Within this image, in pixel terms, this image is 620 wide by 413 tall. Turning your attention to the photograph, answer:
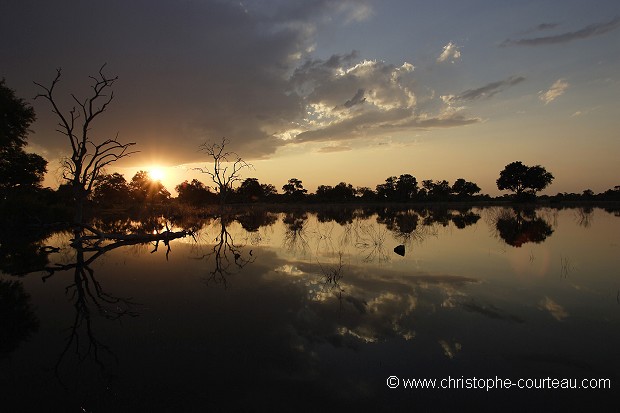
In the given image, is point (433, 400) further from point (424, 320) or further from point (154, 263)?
point (154, 263)

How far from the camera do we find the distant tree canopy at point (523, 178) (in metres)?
93.6

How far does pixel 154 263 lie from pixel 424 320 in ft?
40.5

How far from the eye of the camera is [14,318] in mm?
7926

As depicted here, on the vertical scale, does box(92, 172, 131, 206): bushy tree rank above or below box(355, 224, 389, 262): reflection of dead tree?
above

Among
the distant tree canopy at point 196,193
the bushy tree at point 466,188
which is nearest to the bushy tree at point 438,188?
the bushy tree at point 466,188

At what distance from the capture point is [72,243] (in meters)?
20.6

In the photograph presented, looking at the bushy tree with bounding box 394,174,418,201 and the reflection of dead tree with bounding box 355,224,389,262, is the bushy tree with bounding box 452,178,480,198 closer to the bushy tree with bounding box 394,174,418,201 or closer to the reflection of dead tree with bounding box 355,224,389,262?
the bushy tree with bounding box 394,174,418,201

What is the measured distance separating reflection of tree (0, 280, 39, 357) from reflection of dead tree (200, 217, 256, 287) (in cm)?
495

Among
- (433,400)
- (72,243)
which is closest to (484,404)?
(433,400)

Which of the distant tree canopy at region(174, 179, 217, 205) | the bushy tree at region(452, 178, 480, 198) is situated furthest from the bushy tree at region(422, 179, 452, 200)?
the distant tree canopy at region(174, 179, 217, 205)

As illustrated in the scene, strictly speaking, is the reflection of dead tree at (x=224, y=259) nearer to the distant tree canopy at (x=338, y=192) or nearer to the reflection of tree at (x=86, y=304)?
the reflection of tree at (x=86, y=304)

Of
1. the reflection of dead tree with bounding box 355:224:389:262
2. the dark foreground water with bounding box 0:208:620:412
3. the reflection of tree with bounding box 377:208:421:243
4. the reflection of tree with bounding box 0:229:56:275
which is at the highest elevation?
the reflection of tree with bounding box 0:229:56:275

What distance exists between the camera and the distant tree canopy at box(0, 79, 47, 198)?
3006 cm

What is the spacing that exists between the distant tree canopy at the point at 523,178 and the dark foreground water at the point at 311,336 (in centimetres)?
9651
